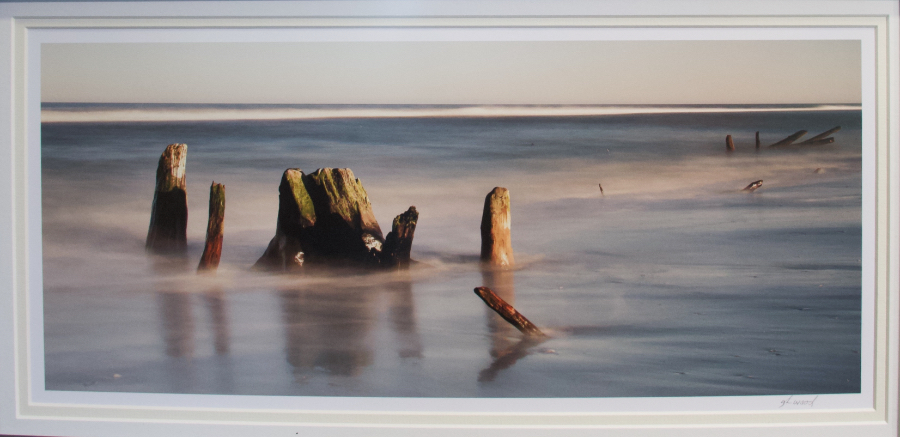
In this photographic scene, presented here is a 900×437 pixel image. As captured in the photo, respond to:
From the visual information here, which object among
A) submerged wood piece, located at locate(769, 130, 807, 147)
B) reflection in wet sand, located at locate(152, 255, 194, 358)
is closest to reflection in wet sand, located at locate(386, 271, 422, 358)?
reflection in wet sand, located at locate(152, 255, 194, 358)

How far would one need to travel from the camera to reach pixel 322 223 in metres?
1.70

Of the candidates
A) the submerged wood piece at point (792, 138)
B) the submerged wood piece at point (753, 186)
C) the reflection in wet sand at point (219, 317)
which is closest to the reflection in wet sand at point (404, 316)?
the reflection in wet sand at point (219, 317)

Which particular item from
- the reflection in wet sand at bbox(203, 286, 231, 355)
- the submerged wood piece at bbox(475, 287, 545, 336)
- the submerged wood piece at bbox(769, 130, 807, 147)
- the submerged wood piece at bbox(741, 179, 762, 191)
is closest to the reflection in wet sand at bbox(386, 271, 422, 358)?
the submerged wood piece at bbox(475, 287, 545, 336)

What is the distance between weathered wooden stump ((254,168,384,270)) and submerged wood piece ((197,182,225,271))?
129mm

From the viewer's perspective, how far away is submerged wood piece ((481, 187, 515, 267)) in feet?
5.42

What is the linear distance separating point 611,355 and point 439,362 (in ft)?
1.66

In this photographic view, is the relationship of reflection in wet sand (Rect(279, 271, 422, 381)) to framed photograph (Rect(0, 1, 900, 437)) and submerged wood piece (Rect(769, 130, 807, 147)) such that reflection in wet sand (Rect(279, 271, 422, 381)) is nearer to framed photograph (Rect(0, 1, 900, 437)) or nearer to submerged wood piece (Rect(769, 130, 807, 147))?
framed photograph (Rect(0, 1, 900, 437))

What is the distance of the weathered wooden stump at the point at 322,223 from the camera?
1659 millimetres

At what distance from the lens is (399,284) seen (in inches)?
66.2

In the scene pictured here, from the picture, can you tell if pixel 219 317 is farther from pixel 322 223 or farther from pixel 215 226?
pixel 322 223

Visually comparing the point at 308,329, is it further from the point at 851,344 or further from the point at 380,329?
the point at 851,344
